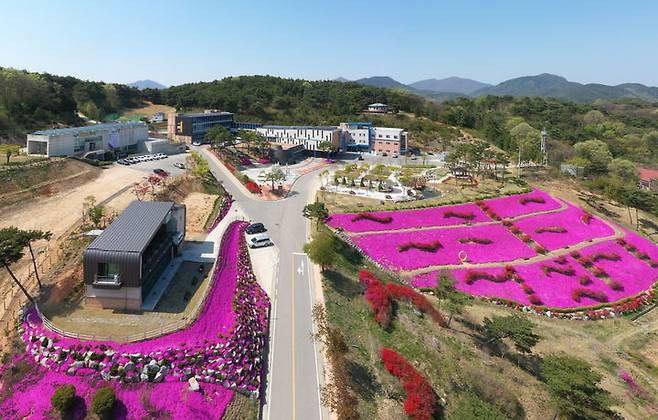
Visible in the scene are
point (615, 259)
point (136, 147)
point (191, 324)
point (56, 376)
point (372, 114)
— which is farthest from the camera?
point (372, 114)

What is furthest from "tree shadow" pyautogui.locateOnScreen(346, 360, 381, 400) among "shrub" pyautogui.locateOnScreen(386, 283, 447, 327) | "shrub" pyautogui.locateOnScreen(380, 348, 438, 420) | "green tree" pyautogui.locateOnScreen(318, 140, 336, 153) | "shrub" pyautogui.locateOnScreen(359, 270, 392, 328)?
"green tree" pyautogui.locateOnScreen(318, 140, 336, 153)

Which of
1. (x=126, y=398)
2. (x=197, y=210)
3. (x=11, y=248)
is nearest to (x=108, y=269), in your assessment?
(x=11, y=248)

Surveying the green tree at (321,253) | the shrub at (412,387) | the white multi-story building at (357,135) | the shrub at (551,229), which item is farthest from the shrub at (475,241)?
the white multi-story building at (357,135)

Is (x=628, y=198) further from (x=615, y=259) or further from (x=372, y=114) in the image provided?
(x=372, y=114)

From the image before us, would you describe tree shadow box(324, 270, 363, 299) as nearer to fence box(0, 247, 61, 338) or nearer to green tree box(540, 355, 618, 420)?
green tree box(540, 355, 618, 420)

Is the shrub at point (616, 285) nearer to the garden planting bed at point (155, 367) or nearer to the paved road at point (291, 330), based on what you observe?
the paved road at point (291, 330)

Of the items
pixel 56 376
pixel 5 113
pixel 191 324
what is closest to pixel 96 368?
pixel 56 376

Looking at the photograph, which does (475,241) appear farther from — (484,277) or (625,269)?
(625,269)
